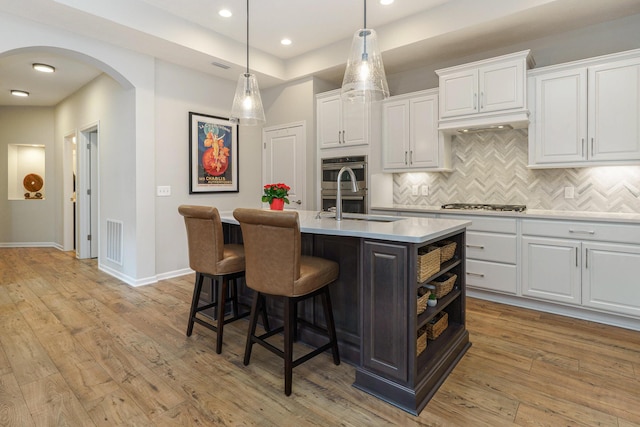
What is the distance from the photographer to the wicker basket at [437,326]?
229 centimetres

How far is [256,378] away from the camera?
7.03 ft

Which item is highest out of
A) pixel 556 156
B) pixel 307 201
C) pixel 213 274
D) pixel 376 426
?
pixel 556 156

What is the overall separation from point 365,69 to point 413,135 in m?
1.96

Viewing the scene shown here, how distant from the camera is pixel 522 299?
341cm

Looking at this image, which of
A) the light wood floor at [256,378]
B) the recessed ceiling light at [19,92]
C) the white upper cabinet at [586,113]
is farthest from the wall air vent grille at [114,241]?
the white upper cabinet at [586,113]

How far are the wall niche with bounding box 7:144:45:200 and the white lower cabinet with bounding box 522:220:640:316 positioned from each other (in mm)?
8531

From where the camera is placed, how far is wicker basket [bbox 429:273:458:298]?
2293 mm

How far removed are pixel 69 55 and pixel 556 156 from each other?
4.96m

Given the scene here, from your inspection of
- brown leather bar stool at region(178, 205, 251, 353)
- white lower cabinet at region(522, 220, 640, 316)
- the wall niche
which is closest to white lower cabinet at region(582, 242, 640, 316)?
white lower cabinet at region(522, 220, 640, 316)

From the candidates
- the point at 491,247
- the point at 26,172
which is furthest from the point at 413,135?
the point at 26,172

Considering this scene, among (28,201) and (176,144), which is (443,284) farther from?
(28,201)

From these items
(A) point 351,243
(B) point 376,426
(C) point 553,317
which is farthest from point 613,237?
(B) point 376,426

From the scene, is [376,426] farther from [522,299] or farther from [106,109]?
[106,109]

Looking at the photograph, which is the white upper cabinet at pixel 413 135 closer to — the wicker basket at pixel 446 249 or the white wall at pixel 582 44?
the white wall at pixel 582 44
